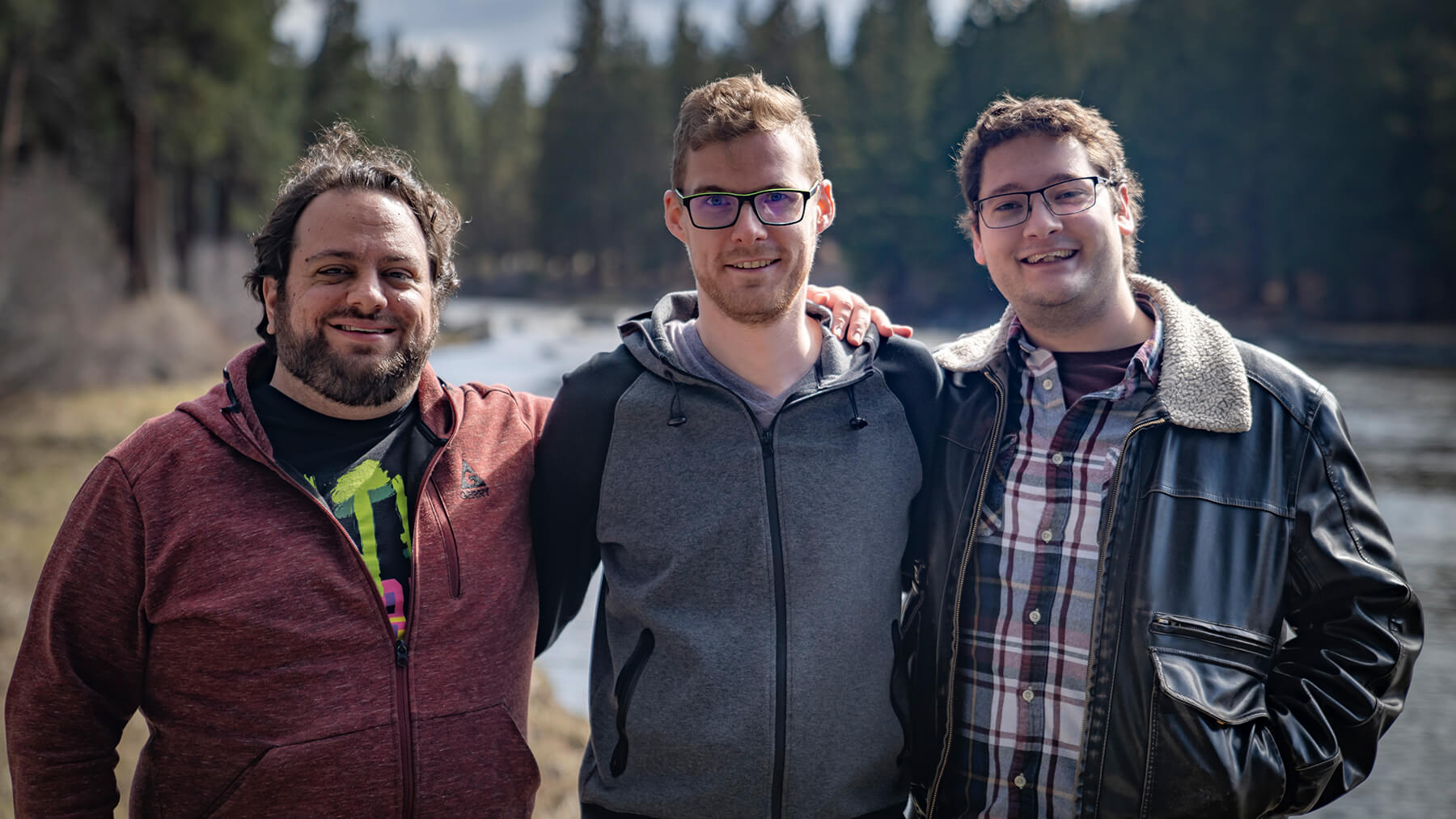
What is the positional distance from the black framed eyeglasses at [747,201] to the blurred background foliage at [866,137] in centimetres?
1222

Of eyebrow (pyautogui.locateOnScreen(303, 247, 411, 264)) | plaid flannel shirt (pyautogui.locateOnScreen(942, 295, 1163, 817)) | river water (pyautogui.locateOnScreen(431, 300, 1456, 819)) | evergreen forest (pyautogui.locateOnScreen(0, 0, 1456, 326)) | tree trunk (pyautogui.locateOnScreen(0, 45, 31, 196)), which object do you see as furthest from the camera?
evergreen forest (pyautogui.locateOnScreen(0, 0, 1456, 326))

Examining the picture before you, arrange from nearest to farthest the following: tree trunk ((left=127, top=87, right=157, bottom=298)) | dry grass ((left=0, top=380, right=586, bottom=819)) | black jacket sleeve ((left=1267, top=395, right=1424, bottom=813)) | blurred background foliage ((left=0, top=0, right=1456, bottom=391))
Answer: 1. black jacket sleeve ((left=1267, top=395, right=1424, bottom=813))
2. dry grass ((left=0, top=380, right=586, bottom=819))
3. blurred background foliage ((left=0, top=0, right=1456, bottom=391))
4. tree trunk ((left=127, top=87, right=157, bottom=298))

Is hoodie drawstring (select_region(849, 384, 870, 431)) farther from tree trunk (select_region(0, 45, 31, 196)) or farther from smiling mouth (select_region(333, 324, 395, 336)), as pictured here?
tree trunk (select_region(0, 45, 31, 196))

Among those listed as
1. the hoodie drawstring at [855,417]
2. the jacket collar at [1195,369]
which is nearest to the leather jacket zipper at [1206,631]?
the jacket collar at [1195,369]

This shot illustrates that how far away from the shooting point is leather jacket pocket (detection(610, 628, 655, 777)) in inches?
113

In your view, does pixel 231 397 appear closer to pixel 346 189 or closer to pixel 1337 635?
pixel 346 189

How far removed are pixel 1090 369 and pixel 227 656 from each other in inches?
95.5

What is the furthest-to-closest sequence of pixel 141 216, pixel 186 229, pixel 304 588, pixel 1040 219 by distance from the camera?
pixel 186 229, pixel 141 216, pixel 1040 219, pixel 304 588

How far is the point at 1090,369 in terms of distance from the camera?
3090 mm

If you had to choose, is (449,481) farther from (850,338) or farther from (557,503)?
(850,338)

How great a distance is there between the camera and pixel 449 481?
2967 millimetres

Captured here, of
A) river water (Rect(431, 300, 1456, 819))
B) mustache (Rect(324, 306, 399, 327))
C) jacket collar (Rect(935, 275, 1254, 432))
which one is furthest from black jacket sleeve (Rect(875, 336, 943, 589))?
river water (Rect(431, 300, 1456, 819))

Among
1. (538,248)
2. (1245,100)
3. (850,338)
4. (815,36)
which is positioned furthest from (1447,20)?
(538,248)

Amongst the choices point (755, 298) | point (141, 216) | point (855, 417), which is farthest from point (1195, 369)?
point (141, 216)
